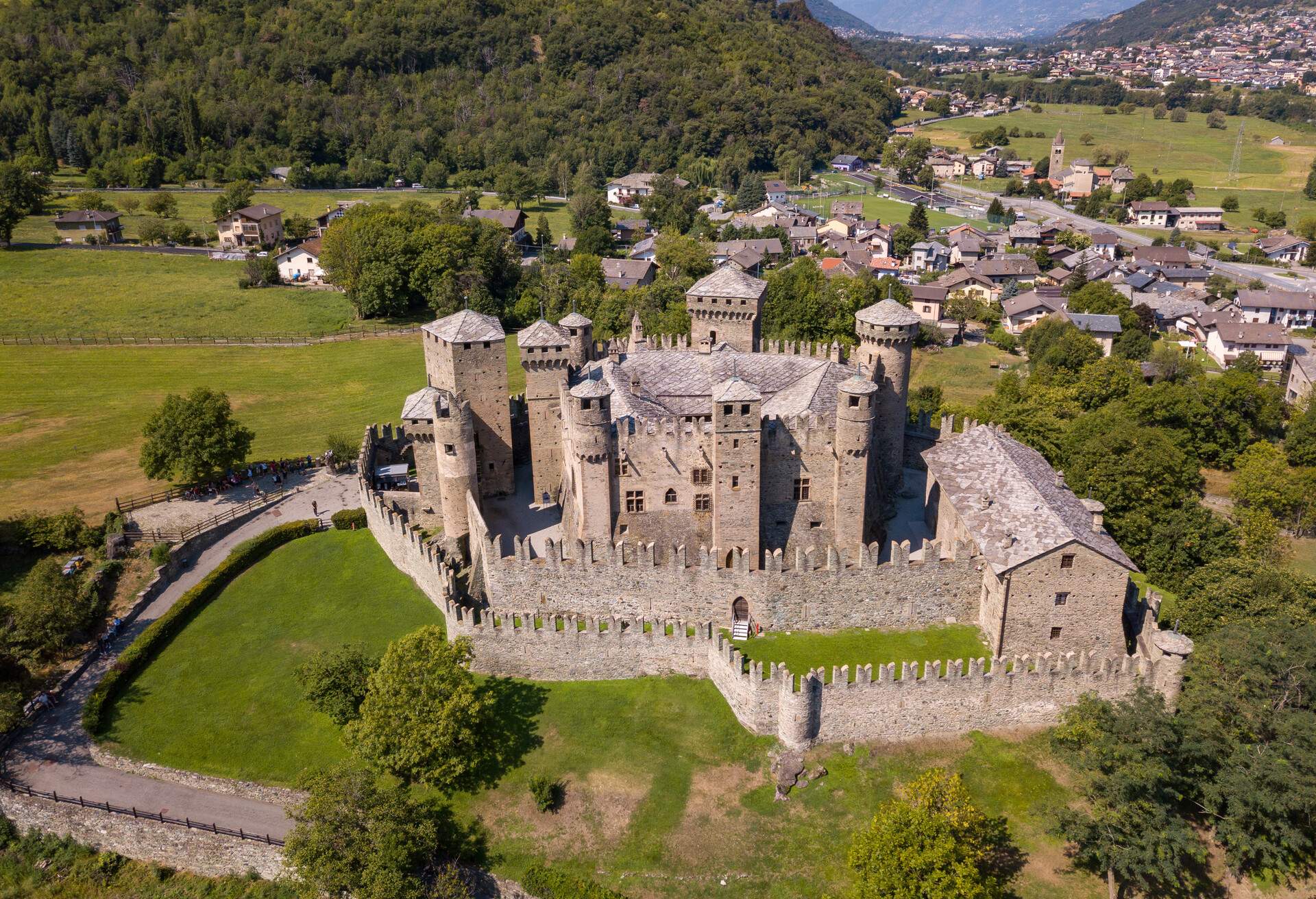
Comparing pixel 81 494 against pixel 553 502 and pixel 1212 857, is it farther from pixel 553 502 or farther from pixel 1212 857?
pixel 1212 857

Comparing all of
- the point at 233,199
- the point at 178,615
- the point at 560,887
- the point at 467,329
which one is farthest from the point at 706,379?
the point at 233,199

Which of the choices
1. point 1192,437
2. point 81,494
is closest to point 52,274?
point 81,494

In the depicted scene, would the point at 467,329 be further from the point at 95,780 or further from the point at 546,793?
the point at 95,780

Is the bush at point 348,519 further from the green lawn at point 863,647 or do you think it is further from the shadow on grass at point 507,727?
the green lawn at point 863,647

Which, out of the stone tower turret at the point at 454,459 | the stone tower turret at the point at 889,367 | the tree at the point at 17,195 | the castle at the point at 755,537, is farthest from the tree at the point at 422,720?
the tree at the point at 17,195

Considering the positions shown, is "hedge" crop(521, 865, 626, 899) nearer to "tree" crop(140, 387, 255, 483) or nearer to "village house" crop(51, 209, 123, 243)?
"tree" crop(140, 387, 255, 483)
